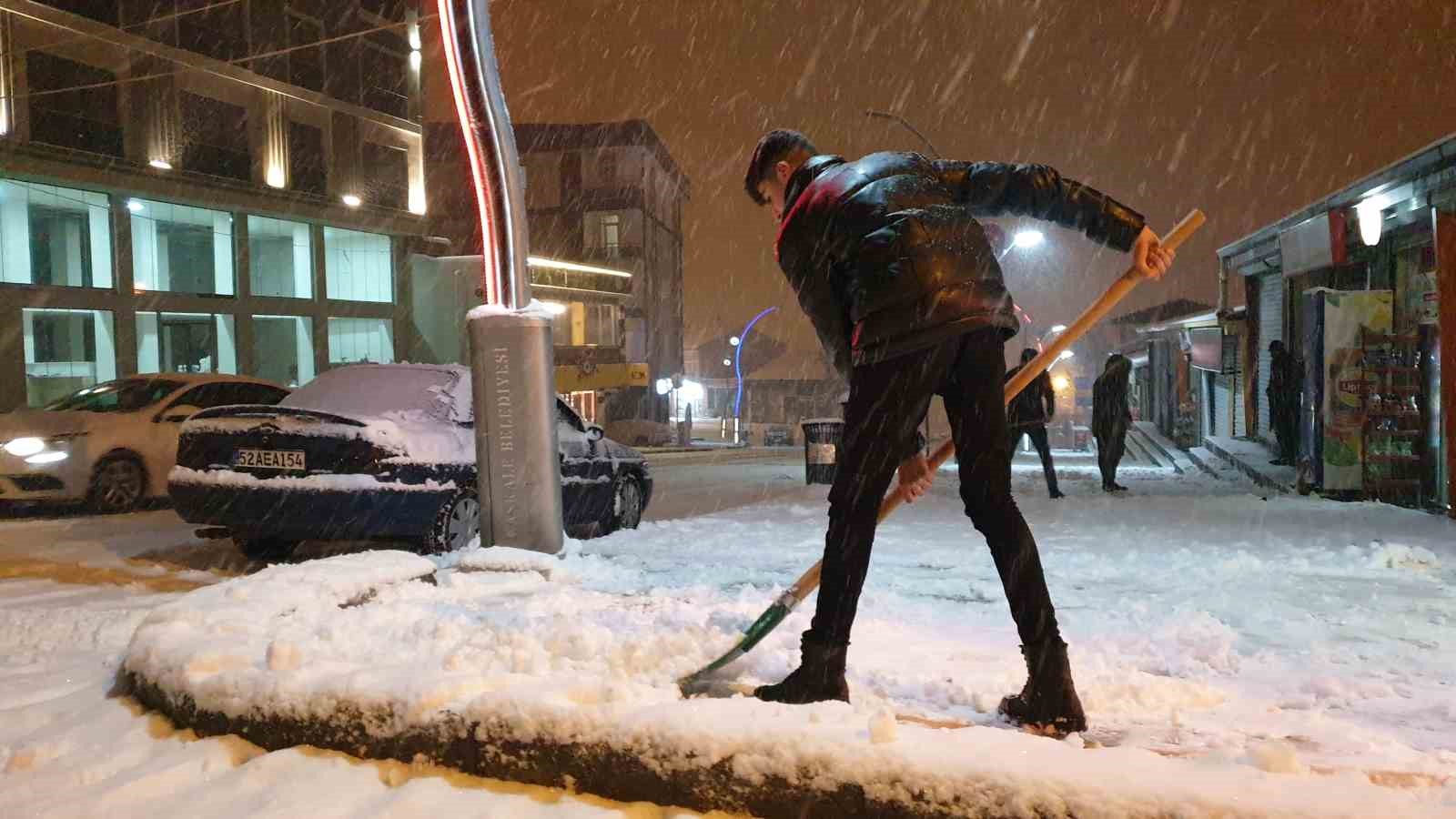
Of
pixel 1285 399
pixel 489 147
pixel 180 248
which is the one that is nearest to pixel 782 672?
pixel 489 147

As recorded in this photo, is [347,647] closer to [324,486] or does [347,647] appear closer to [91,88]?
[324,486]

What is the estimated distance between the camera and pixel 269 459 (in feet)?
21.5

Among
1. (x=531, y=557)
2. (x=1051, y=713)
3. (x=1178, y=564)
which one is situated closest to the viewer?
(x=1051, y=713)

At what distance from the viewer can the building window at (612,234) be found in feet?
174

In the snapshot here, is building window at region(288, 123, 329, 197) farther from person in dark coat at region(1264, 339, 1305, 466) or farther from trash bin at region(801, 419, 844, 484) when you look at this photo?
person in dark coat at region(1264, 339, 1305, 466)

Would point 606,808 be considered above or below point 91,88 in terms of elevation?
below

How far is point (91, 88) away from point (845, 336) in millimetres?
26566

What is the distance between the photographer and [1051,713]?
2.72 metres

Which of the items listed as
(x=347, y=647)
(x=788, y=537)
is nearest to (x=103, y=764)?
(x=347, y=647)

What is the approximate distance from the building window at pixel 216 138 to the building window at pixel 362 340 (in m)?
5.80

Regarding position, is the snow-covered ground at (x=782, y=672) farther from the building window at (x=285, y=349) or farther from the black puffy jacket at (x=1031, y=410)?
the building window at (x=285, y=349)

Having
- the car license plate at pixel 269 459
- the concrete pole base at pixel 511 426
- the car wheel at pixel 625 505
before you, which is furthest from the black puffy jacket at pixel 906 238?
the car wheel at pixel 625 505

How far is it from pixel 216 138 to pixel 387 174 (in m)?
6.36

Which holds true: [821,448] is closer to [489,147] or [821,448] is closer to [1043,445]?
[1043,445]
